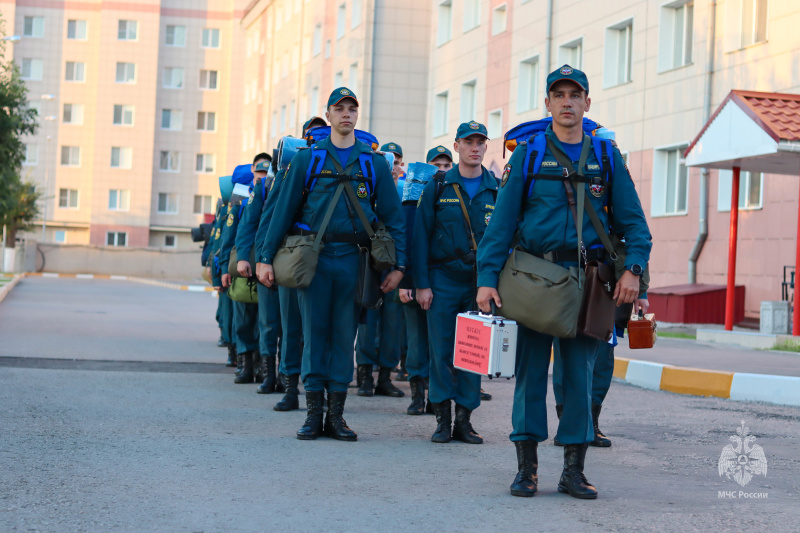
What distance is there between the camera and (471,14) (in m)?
34.6

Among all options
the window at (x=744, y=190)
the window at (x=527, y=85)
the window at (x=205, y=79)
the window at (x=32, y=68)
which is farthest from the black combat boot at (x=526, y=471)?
the window at (x=32, y=68)

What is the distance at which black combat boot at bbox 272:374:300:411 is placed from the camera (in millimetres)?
8508

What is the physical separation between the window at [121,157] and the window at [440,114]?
39172 millimetres

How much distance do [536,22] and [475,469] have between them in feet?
81.8

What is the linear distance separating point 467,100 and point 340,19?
517 inches

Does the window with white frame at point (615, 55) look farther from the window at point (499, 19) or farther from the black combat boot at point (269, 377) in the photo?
the black combat boot at point (269, 377)

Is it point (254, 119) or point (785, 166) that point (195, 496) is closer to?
point (785, 166)

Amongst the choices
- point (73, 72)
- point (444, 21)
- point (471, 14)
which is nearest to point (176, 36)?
point (73, 72)

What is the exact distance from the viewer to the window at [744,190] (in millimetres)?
20750

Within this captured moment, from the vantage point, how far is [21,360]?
38.1ft

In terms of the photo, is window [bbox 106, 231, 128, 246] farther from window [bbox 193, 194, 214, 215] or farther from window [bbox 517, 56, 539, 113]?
window [bbox 517, 56, 539, 113]

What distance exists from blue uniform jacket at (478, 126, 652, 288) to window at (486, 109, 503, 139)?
27.0 meters

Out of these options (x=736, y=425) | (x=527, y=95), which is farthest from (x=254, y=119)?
(x=736, y=425)

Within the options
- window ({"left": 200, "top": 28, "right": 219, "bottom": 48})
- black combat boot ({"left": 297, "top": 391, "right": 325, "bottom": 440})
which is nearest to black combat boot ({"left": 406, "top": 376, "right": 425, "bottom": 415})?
black combat boot ({"left": 297, "top": 391, "right": 325, "bottom": 440})
